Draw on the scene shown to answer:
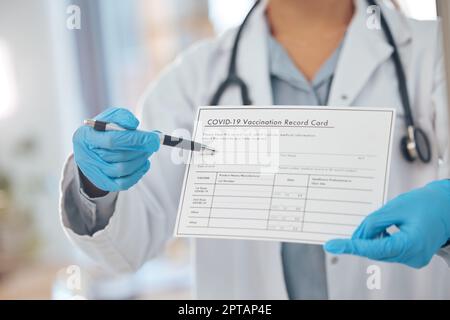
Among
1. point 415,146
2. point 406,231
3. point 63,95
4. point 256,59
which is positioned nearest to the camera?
point 406,231

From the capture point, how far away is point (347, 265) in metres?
0.81

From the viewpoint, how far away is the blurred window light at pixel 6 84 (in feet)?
4.01

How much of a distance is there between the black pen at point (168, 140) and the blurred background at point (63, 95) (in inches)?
11.5

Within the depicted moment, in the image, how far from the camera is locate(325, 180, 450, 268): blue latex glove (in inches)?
23.7

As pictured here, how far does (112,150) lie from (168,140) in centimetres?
8

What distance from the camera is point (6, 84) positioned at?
4.06 ft

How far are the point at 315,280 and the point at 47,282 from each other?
21.0 inches

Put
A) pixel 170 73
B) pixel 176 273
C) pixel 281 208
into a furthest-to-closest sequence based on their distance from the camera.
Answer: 1. pixel 176 273
2. pixel 170 73
3. pixel 281 208

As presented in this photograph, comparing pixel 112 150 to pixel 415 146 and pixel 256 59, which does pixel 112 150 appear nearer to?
pixel 256 59

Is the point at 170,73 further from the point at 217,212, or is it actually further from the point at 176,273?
the point at 176,273

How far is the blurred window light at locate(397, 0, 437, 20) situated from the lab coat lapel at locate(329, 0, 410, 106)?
18mm

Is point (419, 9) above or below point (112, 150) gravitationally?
above

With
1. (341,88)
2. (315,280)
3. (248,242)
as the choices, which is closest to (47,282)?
(248,242)

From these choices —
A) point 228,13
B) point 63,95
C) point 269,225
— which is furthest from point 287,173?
point 63,95
